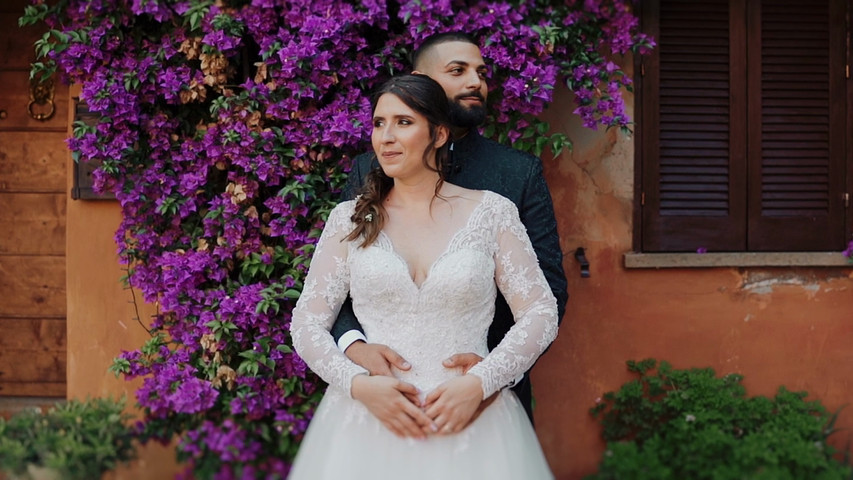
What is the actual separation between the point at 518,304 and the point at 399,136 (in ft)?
2.10

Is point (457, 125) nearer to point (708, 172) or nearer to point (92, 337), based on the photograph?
point (708, 172)

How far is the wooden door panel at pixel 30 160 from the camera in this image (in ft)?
16.5

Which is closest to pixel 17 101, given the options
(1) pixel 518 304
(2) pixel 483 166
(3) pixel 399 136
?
(2) pixel 483 166

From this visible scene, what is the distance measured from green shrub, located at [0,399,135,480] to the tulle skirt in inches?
21.8

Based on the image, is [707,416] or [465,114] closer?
[465,114]

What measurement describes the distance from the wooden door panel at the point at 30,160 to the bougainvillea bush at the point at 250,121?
0.75m

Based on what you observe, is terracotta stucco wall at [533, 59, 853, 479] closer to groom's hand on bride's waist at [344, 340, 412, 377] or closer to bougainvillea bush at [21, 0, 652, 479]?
bougainvillea bush at [21, 0, 652, 479]

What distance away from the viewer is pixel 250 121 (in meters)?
4.22

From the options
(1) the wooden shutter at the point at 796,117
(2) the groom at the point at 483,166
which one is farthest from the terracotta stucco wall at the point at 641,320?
(2) the groom at the point at 483,166

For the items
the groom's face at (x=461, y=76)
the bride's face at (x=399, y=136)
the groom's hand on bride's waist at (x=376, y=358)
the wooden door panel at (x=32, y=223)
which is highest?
the groom's face at (x=461, y=76)

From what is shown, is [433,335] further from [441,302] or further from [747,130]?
[747,130]

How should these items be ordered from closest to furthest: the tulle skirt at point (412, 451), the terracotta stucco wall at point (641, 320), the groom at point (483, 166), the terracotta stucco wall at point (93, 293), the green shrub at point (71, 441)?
the green shrub at point (71, 441), the tulle skirt at point (412, 451), the groom at point (483, 166), the terracotta stucco wall at point (93, 293), the terracotta stucco wall at point (641, 320)

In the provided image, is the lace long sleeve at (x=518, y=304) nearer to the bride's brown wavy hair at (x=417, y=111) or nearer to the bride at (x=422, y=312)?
the bride at (x=422, y=312)

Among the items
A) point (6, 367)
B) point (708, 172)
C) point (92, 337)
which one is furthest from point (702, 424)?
point (6, 367)
